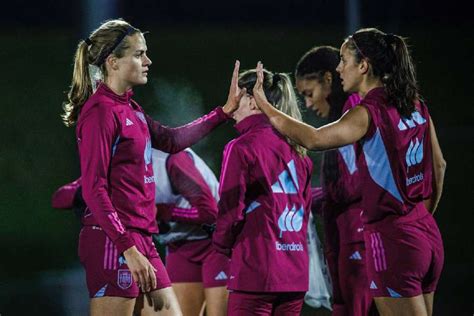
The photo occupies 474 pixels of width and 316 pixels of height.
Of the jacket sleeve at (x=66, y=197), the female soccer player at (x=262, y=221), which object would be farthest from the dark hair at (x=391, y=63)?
the jacket sleeve at (x=66, y=197)

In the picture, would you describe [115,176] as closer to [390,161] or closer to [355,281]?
[390,161]

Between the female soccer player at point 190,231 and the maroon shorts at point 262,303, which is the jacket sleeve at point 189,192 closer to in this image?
the female soccer player at point 190,231

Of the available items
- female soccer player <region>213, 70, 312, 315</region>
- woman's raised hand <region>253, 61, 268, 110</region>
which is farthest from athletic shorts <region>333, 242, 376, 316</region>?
woman's raised hand <region>253, 61, 268, 110</region>

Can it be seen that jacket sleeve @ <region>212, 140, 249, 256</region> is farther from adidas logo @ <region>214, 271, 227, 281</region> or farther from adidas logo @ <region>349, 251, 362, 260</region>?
adidas logo @ <region>214, 271, 227, 281</region>

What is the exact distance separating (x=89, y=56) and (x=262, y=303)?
1.21m

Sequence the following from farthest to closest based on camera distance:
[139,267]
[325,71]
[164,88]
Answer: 1. [164,88]
2. [325,71]
3. [139,267]

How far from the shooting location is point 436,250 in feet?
11.0

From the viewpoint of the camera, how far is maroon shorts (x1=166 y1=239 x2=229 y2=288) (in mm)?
4520

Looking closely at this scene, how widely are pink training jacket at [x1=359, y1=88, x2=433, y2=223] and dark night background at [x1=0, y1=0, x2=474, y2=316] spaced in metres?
3.26

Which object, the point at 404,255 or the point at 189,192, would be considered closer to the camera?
the point at 404,255

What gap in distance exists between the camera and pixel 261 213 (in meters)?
3.56

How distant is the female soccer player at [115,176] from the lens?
3121 millimetres

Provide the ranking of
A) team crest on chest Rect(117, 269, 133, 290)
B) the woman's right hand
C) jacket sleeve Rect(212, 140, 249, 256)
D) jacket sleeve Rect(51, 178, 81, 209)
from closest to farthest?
the woman's right hand, team crest on chest Rect(117, 269, 133, 290), jacket sleeve Rect(212, 140, 249, 256), jacket sleeve Rect(51, 178, 81, 209)

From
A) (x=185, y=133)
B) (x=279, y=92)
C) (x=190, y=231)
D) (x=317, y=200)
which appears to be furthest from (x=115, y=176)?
(x=317, y=200)
